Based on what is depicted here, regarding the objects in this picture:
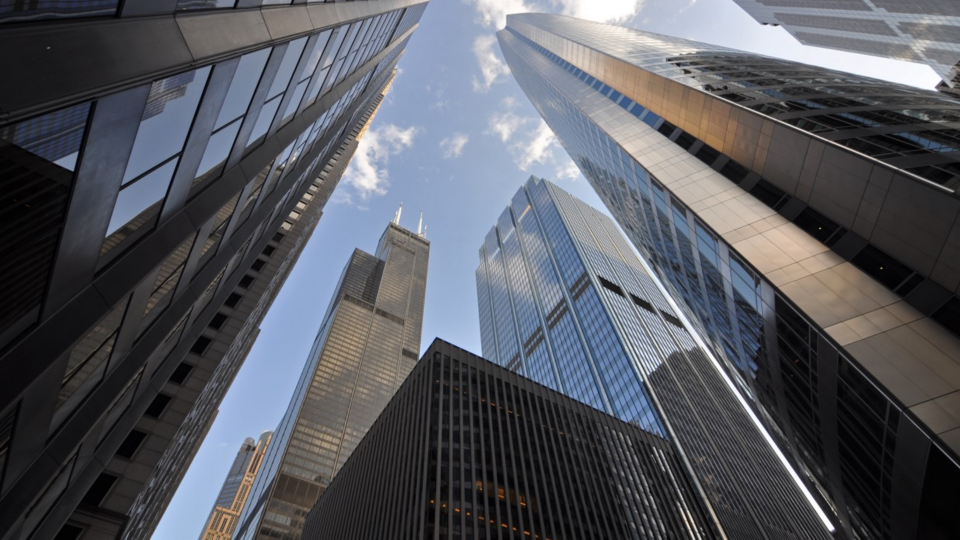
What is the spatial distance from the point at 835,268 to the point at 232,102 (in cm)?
2805

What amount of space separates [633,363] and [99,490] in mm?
104171

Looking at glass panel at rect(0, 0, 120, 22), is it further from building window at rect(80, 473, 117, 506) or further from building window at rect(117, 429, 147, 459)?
building window at rect(117, 429, 147, 459)

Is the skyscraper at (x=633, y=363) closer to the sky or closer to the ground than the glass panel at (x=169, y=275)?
closer to the sky

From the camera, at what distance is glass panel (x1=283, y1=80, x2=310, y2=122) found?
1877 centimetres

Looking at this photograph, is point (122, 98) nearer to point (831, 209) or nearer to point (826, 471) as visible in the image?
point (831, 209)

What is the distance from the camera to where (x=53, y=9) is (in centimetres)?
577

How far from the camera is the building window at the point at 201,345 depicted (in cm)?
3797

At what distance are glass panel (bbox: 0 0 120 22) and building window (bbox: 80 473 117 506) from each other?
2908cm

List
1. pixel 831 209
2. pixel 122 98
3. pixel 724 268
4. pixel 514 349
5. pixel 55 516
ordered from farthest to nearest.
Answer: pixel 514 349 → pixel 724 268 → pixel 831 209 → pixel 55 516 → pixel 122 98

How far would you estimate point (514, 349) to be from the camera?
17062 cm

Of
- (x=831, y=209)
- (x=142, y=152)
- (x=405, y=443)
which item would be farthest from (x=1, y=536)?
(x=405, y=443)

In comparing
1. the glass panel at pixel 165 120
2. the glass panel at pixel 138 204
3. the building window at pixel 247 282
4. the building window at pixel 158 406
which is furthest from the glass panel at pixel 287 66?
the building window at pixel 247 282

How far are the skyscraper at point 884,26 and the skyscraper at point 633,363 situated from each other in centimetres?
7842

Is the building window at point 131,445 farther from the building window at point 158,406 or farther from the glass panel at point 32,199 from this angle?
the glass panel at point 32,199
